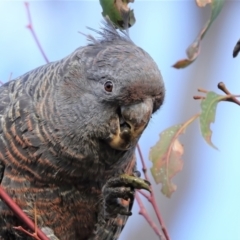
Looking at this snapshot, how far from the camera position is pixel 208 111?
1.68 metres

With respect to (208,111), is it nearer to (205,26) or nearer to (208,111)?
(208,111)

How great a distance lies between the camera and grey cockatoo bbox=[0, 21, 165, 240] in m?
1.74

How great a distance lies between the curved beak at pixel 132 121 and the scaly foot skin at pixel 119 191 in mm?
109

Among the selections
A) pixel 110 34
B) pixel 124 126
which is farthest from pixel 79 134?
pixel 110 34

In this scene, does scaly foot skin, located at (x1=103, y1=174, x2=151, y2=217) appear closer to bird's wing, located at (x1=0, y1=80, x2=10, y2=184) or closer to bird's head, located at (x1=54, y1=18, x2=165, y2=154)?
bird's head, located at (x1=54, y1=18, x2=165, y2=154)

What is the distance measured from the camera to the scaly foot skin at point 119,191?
170 cm

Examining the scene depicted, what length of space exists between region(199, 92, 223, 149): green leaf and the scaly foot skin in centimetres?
21

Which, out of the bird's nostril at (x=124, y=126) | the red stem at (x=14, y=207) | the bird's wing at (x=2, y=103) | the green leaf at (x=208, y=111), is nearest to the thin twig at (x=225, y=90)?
the green leaf at (x=208, y=111)

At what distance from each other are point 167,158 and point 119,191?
0.17 m

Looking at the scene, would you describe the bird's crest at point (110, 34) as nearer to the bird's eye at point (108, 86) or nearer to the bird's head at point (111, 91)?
the bird's head at point (111, 91)

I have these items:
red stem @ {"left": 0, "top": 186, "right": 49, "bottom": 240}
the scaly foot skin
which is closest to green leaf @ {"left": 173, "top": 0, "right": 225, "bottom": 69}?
the scaly foot skin

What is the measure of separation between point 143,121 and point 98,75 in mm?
199

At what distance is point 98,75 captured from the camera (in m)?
1.79

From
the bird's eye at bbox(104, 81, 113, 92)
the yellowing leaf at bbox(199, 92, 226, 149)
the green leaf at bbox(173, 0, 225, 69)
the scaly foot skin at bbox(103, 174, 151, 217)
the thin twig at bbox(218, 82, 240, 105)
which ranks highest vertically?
the green leaf at bbox(173, 0, 225, 69)
